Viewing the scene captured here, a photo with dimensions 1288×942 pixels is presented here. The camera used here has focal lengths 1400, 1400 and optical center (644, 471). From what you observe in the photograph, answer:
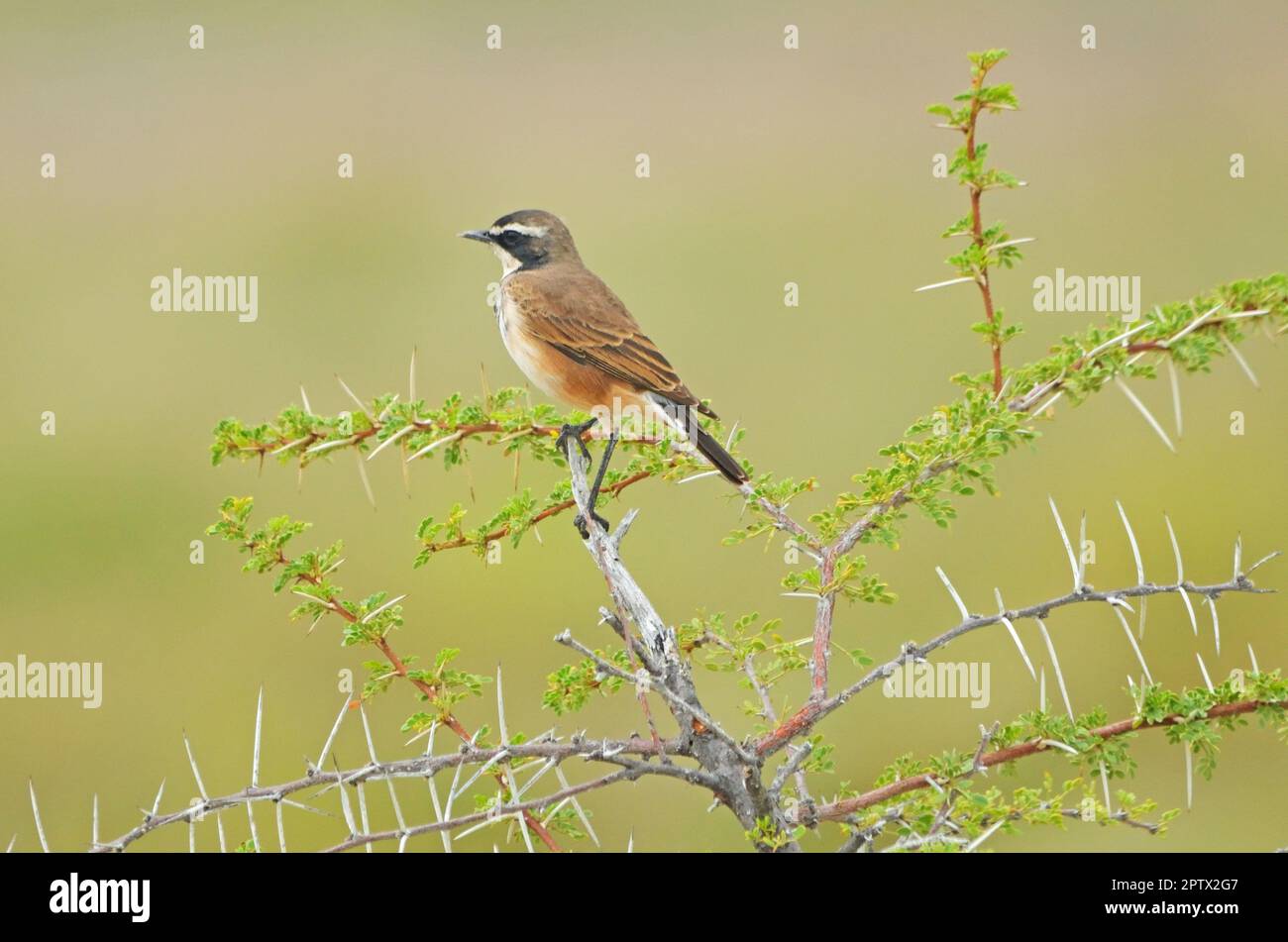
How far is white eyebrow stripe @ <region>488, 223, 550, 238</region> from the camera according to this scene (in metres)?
7.61

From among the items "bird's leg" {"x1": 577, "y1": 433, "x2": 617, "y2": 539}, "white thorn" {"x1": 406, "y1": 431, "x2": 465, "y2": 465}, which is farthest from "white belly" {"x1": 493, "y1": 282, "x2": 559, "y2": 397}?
"white thorn" {"x1": 406, "y1": 431, "x2": 465, "y2": 465}

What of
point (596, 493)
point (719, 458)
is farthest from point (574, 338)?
point (596, 493)

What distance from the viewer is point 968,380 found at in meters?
3.71

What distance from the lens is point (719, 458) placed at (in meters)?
4.75

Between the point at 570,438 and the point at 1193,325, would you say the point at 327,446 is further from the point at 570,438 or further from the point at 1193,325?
the point at 1193,325

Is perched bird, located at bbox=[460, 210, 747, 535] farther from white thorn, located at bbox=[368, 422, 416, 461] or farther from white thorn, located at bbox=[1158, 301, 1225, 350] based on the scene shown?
white thorn, located at bbox=[1158, 301, 1225, 350]

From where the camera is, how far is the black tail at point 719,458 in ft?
14.5

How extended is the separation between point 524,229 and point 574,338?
3.36ft

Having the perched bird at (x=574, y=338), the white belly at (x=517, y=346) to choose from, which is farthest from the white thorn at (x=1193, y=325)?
the white belly at (x=517, y=346)

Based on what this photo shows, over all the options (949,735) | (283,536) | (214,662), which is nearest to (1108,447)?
(949,735)

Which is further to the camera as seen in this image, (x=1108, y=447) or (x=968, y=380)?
(x=1108, y=447)

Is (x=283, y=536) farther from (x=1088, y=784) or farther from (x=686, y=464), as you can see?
(x=1088, y=784)

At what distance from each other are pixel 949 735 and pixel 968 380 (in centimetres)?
705

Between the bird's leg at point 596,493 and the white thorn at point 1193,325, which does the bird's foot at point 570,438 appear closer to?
the bird's leg at point 596,493
